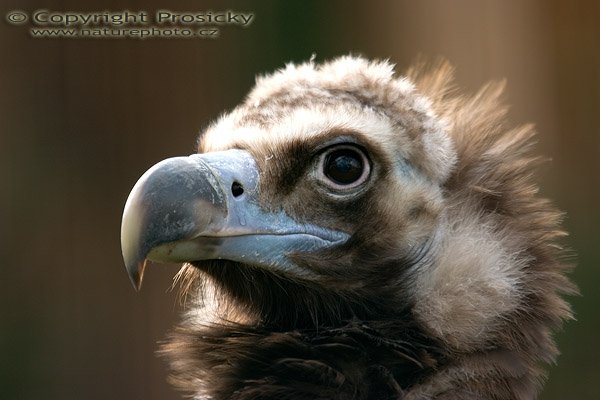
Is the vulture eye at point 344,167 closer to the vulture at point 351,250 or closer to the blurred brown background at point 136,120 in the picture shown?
the vulture at point 351,250

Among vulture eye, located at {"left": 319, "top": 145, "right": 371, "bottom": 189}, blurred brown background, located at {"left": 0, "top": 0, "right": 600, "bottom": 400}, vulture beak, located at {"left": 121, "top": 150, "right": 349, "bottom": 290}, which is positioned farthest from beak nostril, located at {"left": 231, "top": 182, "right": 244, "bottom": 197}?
blurred brown background, located at {"left": 0, "top": 0, "right": 600, "bottom": 400}

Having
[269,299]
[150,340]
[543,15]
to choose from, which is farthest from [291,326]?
[543,15]

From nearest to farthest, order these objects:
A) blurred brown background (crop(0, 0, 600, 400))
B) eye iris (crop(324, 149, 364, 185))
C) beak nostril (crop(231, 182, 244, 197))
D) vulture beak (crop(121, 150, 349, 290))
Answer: vulture beak (crop(121, 150, 349, 290)) < beak nostril (crop(231, 182, 244, 197)) < eye iris (crop(324, 149, 364, 185)) < blurred brown background (crop(0, 0, 600, 400))

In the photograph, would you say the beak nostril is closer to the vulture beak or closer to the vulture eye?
the vulture beak

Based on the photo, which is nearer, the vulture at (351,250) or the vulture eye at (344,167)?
the vulture at (351,250)

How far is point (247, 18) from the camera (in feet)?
18.3

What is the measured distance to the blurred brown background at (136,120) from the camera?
5.41m

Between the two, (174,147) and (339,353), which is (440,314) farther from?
(174,147)

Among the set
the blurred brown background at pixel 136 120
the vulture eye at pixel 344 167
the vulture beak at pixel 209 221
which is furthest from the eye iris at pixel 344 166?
the blurred brown background at pixel 136 120

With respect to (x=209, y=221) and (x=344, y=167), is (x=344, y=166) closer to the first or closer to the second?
(x=344, y=167)

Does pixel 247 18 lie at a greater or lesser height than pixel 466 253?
greater

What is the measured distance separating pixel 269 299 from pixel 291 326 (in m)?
0.09

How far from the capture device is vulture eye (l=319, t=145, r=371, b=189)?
2.51 meters

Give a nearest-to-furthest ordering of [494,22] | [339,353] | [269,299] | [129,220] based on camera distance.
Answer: [129,220] → [339,353] → [269,299] → [494,22]
